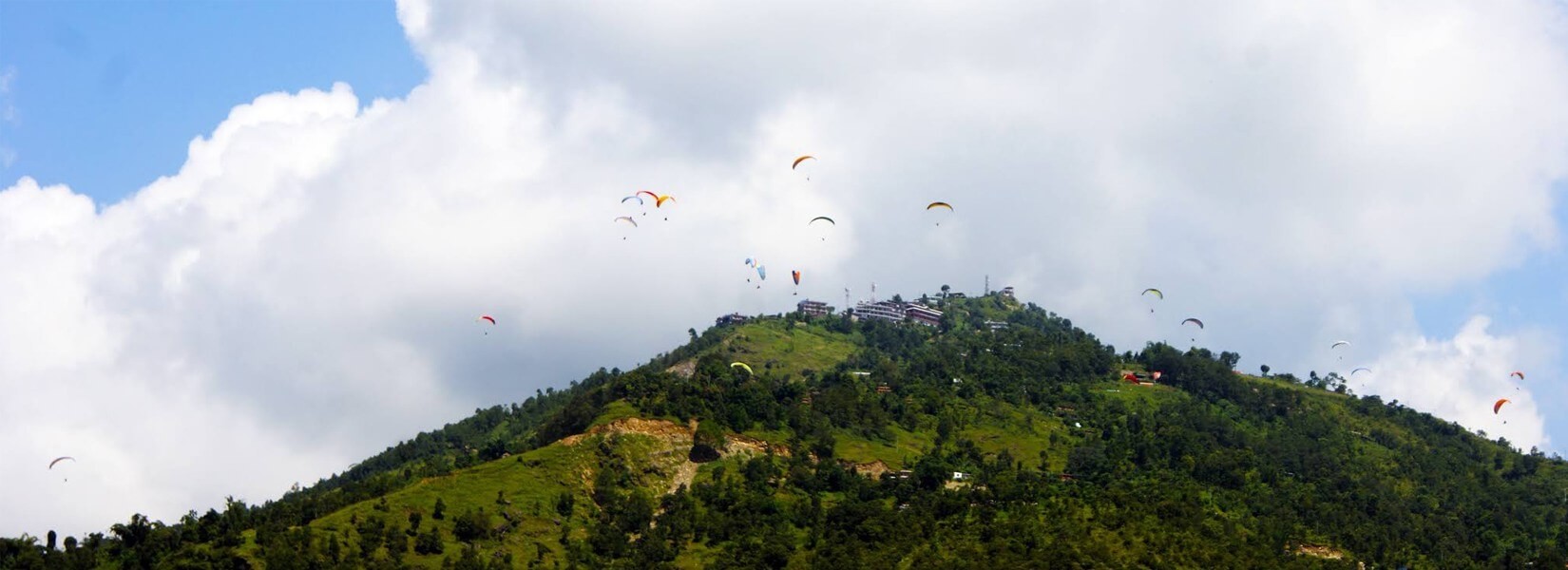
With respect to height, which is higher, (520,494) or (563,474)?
(563,474)

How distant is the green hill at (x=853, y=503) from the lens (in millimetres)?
130375

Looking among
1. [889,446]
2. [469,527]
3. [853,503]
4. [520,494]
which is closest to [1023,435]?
[889,446]

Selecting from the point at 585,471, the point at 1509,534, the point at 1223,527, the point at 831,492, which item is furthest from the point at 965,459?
the point at 1509,534

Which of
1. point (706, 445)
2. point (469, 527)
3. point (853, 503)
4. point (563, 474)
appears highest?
point (706, 445)

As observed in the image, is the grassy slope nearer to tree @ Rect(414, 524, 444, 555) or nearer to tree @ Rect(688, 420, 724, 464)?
tree @ Rect(414, 524, 444, 555)

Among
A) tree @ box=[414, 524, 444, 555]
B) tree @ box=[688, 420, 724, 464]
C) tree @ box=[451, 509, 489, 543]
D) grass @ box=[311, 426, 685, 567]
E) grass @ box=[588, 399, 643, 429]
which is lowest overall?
tree @ box=[414, 524, 444, 555]

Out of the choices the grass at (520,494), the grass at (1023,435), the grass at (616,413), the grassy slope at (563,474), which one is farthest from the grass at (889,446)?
the grass at (616,413)

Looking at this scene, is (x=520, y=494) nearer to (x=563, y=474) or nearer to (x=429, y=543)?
(x=563, y=474)

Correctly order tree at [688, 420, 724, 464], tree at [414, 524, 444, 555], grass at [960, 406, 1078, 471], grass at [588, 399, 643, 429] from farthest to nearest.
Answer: grass at [960, 406, 1078, 471], tree at [688, 420, 724, 464], grass at [588, 399, 643, 429], tree at [414, 524, 444, 555]

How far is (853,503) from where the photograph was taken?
151000 mm

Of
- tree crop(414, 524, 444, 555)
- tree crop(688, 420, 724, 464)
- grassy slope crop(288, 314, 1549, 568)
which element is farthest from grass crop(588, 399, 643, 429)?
tree crop(414, 524, 444, 555)

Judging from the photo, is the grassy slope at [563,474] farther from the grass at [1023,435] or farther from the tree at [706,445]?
the tree at [706,445]

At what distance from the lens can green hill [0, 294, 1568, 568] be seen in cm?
13038

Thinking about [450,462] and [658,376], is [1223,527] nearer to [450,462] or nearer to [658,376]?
[658,376]
